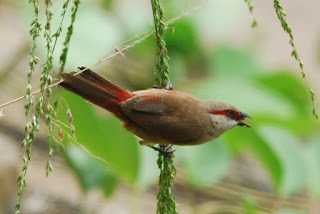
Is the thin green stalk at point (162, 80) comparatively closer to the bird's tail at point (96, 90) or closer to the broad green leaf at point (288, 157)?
the bird's tail at point (96, 90)

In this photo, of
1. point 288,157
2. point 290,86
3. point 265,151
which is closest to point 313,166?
point 288,157

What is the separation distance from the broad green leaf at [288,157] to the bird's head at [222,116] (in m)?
1.02

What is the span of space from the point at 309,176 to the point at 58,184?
94.2 inches

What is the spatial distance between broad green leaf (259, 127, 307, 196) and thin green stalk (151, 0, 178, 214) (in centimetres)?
172

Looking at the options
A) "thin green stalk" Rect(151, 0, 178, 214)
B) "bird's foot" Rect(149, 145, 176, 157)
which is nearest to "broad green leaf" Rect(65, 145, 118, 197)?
"bird's foot" Rect(149, 145, 176, 157)

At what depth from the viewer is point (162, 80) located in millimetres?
2146

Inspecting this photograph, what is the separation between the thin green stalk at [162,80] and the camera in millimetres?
1969

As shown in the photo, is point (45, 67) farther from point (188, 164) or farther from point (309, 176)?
point (309, 176)

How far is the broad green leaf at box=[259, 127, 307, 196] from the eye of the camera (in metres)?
3.82

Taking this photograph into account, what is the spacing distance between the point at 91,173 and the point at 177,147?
527 mm

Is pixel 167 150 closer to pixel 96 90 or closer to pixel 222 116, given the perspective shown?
pixel 96 90

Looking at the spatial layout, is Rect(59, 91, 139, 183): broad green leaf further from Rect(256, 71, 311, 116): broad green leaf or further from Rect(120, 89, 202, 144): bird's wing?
Rect(256, 71, 311, 116): broad green leaf

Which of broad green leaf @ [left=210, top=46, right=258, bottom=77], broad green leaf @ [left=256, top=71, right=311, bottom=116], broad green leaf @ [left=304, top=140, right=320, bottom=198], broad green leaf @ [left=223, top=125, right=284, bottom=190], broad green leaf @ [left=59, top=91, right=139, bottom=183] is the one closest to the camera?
broad green leaf @ [left=59, top=91, right=139, bottom=183]

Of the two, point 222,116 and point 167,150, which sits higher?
point 222,116
